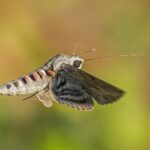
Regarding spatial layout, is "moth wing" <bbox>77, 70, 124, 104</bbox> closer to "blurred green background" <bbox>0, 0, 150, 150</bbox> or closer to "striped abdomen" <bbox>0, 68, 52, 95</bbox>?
"striped abdomen" <bbox>0, 68, 52, 95</bbox>

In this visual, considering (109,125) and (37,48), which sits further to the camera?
(37,48)

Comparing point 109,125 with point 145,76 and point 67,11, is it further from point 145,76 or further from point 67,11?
point 67,11

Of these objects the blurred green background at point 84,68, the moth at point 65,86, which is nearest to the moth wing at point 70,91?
the moth at point 65,86

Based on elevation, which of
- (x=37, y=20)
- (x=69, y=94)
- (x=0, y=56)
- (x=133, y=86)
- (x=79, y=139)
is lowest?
(x=69, y=94)

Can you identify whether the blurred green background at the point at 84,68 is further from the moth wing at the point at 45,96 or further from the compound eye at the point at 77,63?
the compound eye at the point at 77,63

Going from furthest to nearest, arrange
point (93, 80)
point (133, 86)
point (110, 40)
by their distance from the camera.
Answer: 1. point (110, 40)
2. point (133, 86)
3. point (93, 80)

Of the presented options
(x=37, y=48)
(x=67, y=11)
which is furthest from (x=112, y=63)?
(x=67, y=11)

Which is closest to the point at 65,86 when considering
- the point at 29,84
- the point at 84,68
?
the point at 29,84
